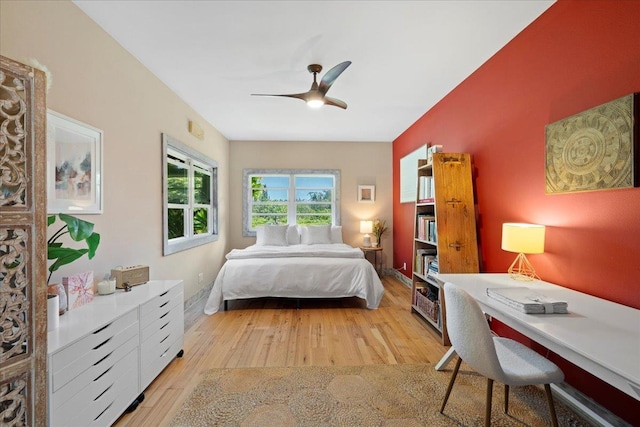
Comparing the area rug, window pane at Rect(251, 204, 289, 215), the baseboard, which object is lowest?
the area rug

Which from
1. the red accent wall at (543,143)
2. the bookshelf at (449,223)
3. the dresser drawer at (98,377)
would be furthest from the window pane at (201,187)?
the red accent wall at (543,143)

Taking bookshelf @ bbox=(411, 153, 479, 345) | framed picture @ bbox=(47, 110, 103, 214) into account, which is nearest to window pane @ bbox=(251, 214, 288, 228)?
bookshelf @ bbox=(411, 153, 479, 345)

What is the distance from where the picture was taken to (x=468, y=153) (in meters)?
2.84

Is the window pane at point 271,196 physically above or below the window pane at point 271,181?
below

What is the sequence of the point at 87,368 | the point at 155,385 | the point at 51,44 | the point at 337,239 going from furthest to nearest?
the point at 337,239 → the point at 155,385 → the point at 51,44 → the point at 87,368

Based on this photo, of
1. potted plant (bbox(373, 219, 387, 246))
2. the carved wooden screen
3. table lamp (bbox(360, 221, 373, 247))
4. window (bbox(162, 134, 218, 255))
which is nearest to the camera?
the carved wooden screen

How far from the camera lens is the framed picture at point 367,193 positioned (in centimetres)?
545

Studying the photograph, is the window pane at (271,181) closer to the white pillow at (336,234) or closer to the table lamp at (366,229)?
the white pillow at (336,234)

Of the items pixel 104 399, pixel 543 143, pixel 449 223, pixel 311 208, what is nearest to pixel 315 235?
pixel 311 208

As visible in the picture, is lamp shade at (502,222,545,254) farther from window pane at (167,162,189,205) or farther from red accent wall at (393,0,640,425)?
window pane at (167,162,189,205)

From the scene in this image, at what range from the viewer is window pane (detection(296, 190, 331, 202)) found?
5.52 metres

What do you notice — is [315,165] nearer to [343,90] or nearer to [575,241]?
[343,90]

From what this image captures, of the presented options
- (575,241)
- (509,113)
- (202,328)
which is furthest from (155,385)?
(509,113)

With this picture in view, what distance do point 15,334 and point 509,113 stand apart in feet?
10.5
